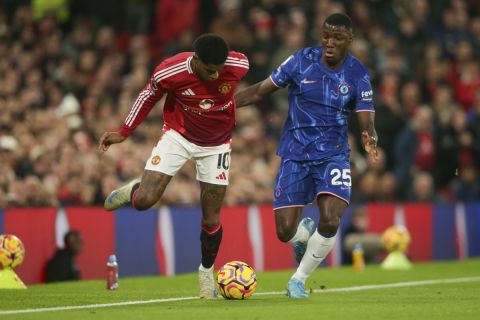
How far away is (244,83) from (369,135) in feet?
34.3

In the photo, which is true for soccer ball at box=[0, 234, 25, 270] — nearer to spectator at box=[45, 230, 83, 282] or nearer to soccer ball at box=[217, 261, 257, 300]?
spectator at box=[45, 230, 83, 282]

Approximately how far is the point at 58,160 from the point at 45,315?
726cm

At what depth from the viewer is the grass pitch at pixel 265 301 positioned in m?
10.7

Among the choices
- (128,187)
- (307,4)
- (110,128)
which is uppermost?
(307,4)

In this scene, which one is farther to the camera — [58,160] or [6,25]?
[6,25]

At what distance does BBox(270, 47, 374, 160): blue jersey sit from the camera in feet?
40.4

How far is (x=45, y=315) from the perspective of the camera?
Result: 1062 centimetres

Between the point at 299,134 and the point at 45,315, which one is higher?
the point at 299,134

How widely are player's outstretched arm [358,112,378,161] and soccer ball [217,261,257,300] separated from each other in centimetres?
168

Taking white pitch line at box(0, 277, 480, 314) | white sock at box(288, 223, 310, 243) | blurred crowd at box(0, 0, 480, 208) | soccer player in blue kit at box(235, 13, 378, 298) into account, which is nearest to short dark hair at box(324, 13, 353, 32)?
soccer player in blue kit at box(235, 13, 378, 298)

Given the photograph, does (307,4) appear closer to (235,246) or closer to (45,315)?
(235,246)

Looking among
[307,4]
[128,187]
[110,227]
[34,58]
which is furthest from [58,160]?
[307,4]

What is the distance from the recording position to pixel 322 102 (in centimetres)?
1234

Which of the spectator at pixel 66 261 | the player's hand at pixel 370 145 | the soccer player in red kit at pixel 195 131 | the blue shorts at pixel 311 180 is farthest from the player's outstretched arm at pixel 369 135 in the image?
the spectator at pixel 66 261
